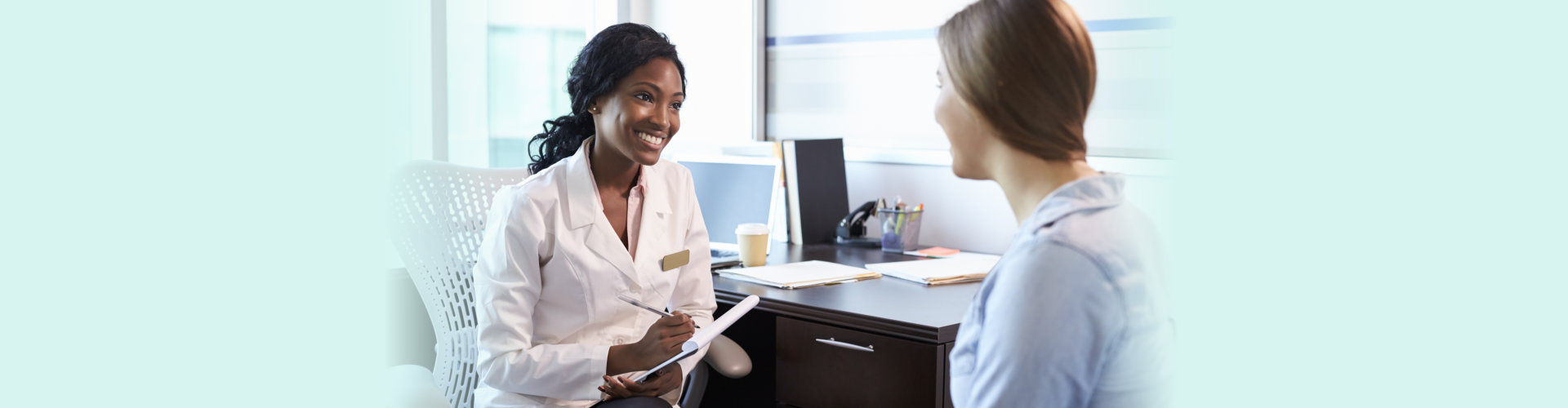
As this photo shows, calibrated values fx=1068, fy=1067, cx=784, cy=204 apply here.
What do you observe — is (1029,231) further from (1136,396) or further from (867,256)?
(867,256)

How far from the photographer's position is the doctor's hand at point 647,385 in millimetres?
1561

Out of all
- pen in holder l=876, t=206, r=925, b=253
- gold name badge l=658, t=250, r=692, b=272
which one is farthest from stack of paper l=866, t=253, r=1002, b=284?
gold name badge l=658, t=250, r=692, b=272

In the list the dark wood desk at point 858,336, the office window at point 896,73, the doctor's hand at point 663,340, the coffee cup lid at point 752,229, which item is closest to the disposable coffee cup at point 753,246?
the coffee cup lid at point 752,229

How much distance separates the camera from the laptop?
255cm

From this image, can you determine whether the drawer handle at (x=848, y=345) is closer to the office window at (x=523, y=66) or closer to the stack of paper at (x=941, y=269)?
the stack of paper at (x=941, y=269)

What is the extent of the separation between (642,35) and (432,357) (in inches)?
51.2

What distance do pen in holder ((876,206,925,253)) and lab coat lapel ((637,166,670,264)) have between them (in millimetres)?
823

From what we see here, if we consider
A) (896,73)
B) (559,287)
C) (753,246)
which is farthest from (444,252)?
(896,73)

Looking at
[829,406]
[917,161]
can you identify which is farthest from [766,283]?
[917,161]

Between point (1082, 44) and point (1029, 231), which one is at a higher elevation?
point (1082, 44)

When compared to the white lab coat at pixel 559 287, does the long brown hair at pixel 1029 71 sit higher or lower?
higher

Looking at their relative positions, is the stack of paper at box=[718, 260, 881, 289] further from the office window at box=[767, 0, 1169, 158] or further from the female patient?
the female patient

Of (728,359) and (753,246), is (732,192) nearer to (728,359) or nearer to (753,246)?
(753,246)

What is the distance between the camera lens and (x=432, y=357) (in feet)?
8.61
